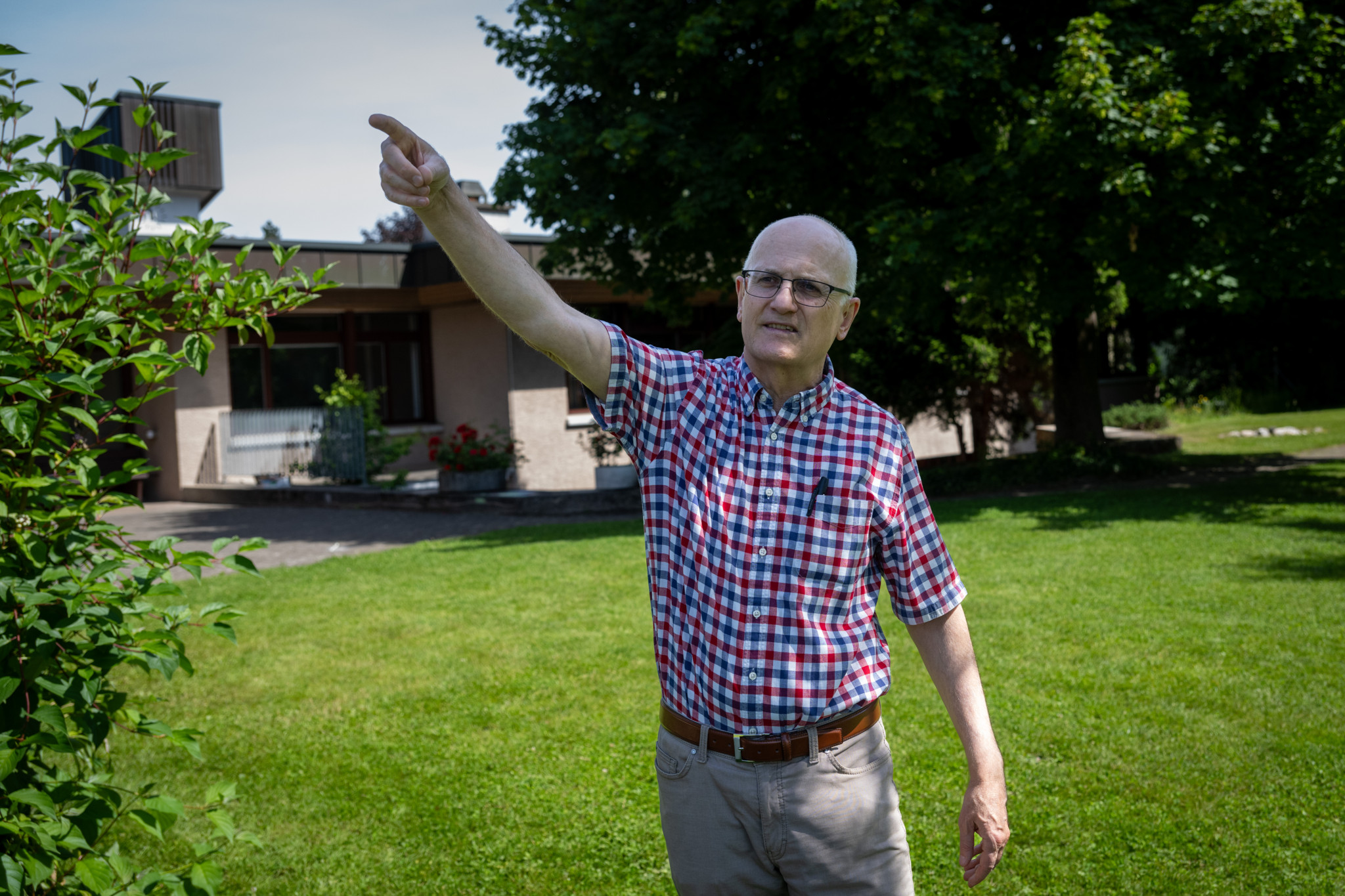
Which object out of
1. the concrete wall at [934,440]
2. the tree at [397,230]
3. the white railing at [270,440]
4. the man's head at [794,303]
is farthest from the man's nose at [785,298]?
the tree at [397,230]

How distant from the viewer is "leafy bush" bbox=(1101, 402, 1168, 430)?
2623 cm

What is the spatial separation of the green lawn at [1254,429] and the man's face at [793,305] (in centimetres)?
1858

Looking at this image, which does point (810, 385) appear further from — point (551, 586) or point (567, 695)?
point (551, 586)

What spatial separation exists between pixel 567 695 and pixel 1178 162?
30.9 feet

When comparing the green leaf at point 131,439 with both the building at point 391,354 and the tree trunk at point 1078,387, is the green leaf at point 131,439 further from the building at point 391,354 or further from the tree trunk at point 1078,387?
the tree trunk at point 1078,387

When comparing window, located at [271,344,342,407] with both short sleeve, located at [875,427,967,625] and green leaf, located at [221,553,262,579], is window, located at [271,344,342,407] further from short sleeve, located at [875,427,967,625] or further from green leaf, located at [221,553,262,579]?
short sleeve, located at [875,427,967,625]

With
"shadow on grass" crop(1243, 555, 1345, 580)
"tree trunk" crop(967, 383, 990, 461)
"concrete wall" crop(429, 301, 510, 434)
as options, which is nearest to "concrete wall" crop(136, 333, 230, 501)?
"concrete wall" crop(429, 301, 510, 434)

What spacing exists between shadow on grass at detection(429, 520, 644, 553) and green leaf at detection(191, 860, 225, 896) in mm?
8931

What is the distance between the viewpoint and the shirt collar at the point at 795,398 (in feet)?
7.92

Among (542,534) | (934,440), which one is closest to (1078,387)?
(542,534)

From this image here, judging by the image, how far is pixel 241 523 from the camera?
15.0 metres

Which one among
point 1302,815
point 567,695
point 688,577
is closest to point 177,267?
point 688,577

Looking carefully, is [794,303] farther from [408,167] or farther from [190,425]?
[190,425]

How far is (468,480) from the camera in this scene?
16953 mm
